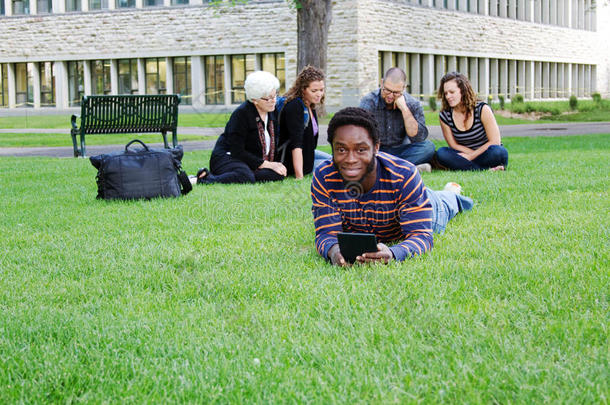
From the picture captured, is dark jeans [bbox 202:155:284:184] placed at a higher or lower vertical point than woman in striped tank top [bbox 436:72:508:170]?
lower

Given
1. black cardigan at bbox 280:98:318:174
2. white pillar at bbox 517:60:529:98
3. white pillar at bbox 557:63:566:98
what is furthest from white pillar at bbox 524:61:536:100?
black cardigan at bbox 280:98:318:174

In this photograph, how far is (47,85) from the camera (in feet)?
131

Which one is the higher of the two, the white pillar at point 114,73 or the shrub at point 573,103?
the white pillar at point 114,73

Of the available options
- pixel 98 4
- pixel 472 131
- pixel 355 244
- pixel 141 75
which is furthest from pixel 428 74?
pixel 355 244

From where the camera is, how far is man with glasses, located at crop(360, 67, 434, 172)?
340 inches

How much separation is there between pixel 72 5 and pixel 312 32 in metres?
22.9

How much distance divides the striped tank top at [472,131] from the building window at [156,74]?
30.1 metres

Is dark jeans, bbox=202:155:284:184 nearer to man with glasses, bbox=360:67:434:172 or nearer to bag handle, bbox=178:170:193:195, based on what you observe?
bag handle, bbox=178:170:193:195

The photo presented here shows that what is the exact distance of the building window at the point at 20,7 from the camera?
4028 centimetres

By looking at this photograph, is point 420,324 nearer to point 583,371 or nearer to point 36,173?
point 583,371

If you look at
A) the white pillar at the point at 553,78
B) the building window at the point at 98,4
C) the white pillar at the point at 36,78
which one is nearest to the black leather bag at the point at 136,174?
the building window at the point at 98,4

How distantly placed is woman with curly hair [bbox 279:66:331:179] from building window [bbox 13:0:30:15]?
116ft

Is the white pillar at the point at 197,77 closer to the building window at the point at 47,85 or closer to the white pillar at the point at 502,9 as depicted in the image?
the building window at the point at 47,85

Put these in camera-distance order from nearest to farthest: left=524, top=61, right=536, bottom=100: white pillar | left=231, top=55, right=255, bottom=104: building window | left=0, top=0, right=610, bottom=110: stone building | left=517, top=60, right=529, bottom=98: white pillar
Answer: left=0, top=0, right=610, bottom=110: stone building, left=231, top=55, right=255, bottom=104: building window, left=517, top=60, right=529, bottom=98: white pillar, left=524, top=61, right=536, bottom=100: white pillar
